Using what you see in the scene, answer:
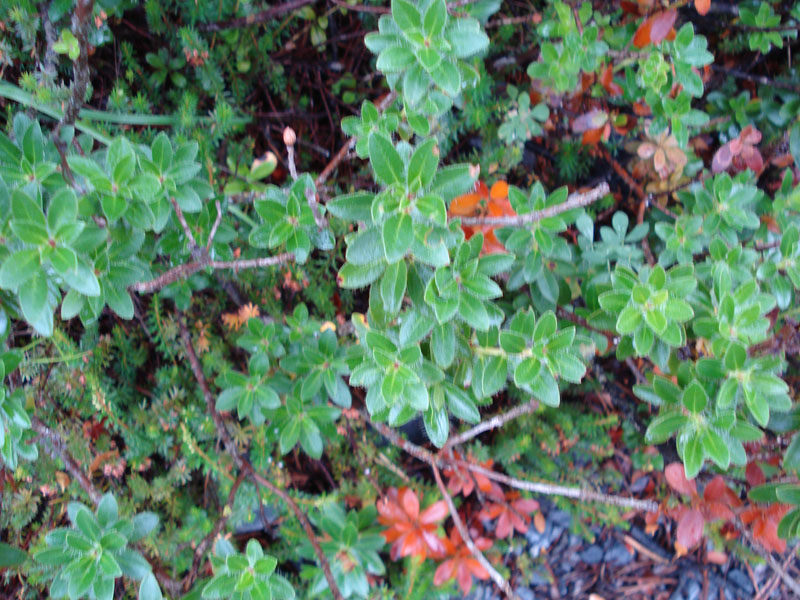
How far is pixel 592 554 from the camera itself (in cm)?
264

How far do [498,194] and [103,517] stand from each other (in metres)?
1.72

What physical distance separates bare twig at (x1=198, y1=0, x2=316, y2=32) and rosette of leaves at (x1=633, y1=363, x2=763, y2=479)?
183 cm

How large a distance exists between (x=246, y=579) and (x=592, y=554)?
176cm

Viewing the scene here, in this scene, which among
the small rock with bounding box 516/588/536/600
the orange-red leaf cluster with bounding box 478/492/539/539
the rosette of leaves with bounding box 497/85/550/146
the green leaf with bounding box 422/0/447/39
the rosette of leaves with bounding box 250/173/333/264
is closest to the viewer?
the green leaf with bounding box 422/0/447/39

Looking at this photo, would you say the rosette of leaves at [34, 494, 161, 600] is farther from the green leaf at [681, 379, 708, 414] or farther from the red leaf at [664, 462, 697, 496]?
the red leaf at [664, 462, 697, 496]

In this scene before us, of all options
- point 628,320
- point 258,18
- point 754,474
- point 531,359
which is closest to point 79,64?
point 258,18

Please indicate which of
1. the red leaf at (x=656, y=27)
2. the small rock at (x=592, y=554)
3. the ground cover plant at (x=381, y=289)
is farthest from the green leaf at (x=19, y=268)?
the small rock at (x=592, y=554)

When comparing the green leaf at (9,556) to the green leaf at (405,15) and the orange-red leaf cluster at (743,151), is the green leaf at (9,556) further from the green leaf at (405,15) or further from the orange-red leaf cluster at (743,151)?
the orange-red leaf cluster at (743,151)

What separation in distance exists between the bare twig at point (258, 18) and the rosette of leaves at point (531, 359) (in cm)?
145

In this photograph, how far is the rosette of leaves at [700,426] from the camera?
1.52 meters

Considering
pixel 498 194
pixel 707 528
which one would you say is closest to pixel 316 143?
pixel 498 194

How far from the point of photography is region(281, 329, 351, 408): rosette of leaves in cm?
183

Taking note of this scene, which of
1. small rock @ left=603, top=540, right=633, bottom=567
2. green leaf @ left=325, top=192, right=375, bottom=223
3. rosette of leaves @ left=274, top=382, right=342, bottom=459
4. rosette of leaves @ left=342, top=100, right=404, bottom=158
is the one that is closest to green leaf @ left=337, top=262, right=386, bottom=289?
green leaf @ left=325, top=192, right=375, bottom=223

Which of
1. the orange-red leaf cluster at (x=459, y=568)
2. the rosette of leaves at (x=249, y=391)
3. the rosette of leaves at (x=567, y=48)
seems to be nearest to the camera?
the rosette of leaves at (x=249, y=391)
